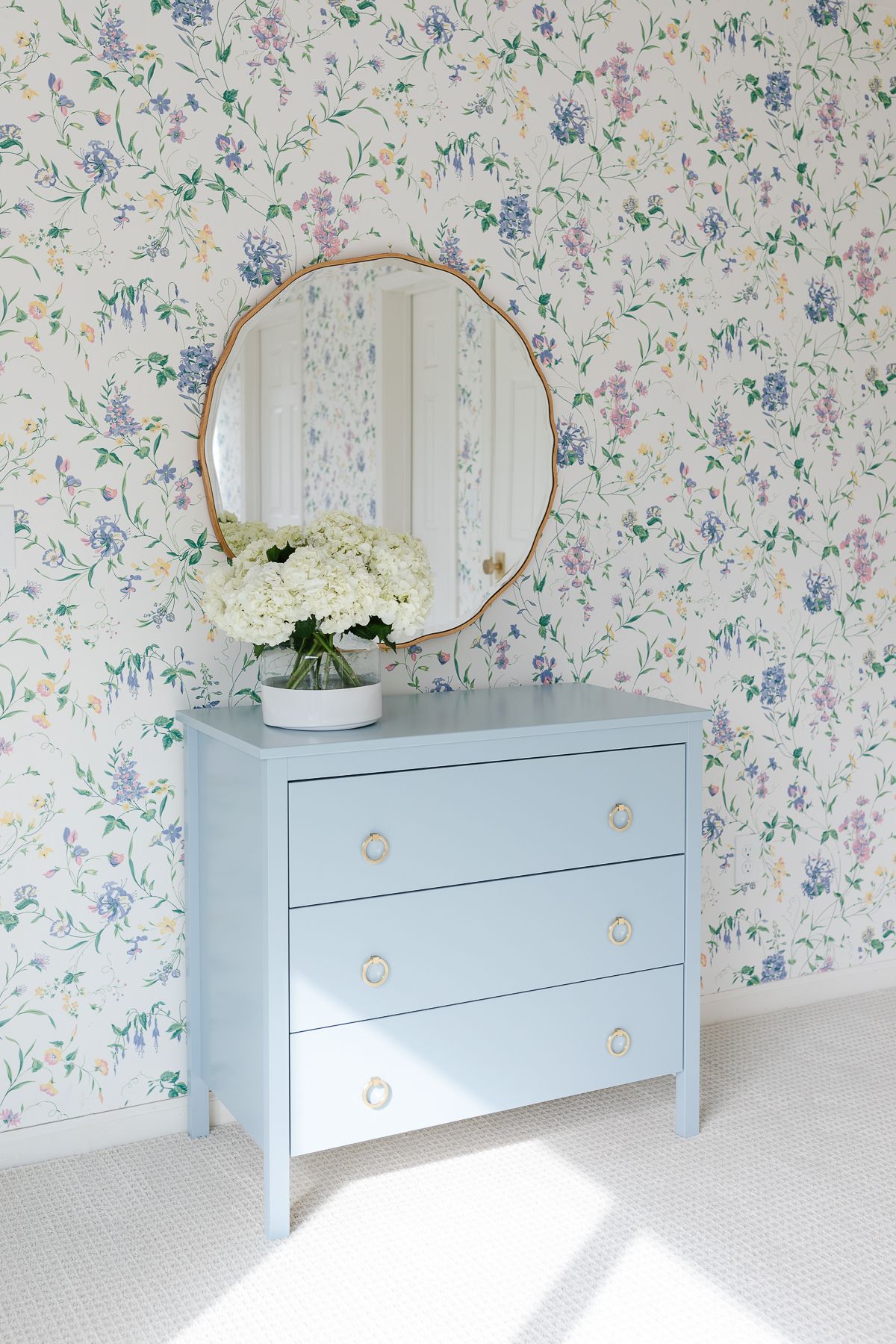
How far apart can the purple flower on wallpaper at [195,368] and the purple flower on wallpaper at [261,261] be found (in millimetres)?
159

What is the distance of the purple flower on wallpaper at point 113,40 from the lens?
2150 mm

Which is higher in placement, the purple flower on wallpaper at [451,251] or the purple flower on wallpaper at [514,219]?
the purple flower on wallpaper at [514,219]

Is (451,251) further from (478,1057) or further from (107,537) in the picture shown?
(478,1057)

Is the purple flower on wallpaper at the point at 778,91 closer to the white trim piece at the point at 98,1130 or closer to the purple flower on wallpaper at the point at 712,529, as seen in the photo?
the purple flower on wallpaper at the point at 712,529

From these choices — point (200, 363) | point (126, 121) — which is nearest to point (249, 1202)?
point (200, 363)

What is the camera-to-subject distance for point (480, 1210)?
2.11 m

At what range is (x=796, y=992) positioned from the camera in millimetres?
3119

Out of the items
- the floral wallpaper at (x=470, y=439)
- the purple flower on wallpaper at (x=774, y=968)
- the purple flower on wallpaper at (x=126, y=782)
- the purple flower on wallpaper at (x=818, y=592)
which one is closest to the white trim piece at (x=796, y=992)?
the purple flower on wallpaper at (x=774, y=968)

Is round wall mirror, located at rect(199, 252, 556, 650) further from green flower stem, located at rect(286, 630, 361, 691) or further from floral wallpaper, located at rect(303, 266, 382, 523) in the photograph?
green flower stem, located at rect(286, 630, 361, 691)

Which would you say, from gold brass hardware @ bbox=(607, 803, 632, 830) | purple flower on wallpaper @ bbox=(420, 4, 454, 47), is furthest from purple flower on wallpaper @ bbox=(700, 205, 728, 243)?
gold brass hardware @ bbox=(607, 803, 632, 830)

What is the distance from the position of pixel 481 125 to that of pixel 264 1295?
7.30 ft

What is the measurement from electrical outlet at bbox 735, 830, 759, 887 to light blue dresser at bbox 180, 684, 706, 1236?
653 millimetres

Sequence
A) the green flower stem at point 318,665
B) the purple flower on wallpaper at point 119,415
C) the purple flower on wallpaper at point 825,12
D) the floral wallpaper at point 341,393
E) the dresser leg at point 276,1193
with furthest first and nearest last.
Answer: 1. the purple flower on wallpaper at point 825,12
2. the floral wallpaper at point 341,393
3. the purple flower on wallpaper at point 119,415
4. the green flower stem at point 318,665
5. the dresser leg at point 276,1193

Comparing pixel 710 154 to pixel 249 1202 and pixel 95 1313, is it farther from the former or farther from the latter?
pixel 95 1313
